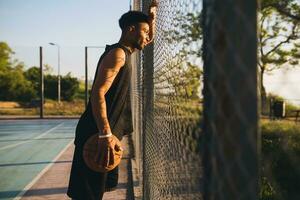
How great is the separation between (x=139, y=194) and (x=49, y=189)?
65.2 inches

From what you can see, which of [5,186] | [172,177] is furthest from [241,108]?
[5,186]

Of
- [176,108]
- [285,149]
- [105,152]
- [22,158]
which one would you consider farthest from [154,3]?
[22,158]

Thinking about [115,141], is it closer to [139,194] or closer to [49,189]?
[139,194]

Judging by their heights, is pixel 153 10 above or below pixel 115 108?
A: above

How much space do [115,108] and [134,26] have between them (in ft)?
2.07

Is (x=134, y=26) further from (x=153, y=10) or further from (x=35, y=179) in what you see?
(x=35, y=179)

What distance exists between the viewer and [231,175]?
1.12 metres

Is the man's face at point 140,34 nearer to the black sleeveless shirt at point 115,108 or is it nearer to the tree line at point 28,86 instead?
the black sleeveless shirt at point 115,108

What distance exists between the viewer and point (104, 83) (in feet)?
10.8

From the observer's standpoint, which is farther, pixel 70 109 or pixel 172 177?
pixel 70 109

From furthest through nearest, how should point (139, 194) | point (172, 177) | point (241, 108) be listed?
1. point (139, 194)
2. point (172, 177)
3. point (241, 108)

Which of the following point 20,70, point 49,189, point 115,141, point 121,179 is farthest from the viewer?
point 20,70

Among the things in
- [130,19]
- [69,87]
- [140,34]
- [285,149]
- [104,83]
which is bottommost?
[285,149]

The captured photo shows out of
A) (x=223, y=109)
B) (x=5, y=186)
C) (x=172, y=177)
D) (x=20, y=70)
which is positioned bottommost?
(x=5, y=186)
